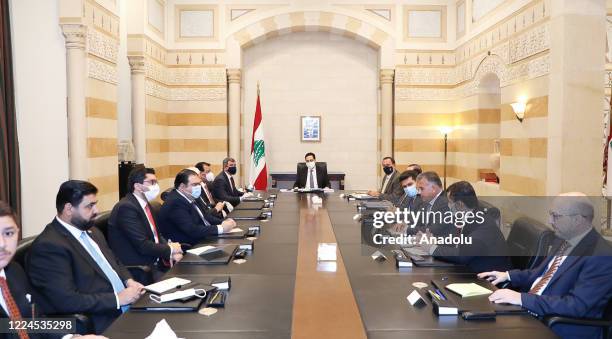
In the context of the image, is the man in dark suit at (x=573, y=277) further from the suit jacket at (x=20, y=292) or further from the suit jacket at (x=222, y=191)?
the suit jacket at (x=222, y=191)

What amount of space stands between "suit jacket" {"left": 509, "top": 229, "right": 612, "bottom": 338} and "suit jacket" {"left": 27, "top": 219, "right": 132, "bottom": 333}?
7.52 ft

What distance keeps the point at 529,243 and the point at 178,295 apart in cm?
243

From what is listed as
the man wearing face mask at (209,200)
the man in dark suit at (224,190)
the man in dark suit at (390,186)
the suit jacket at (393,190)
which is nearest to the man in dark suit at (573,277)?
the suit jacket at (393,190)

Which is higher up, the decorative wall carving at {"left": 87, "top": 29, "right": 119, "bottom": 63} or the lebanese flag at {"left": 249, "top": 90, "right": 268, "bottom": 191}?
the decorative wall carving at {"left": 87, "top": 29, "right": 119, "bottom": 63}

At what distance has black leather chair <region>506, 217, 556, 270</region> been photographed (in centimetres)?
339

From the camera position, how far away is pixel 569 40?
6.13 meters

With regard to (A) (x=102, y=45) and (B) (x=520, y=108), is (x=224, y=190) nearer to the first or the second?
(A) (x=102, y=45)

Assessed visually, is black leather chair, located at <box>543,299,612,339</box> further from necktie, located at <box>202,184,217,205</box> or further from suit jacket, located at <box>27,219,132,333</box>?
necktie, located at <box>202,184,217,205</box>

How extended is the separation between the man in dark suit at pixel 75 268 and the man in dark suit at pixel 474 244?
204 cm

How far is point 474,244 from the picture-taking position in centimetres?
342

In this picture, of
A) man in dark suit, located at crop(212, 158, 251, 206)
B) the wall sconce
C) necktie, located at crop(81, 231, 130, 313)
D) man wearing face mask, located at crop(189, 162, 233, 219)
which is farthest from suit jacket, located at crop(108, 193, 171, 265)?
the wall sconce

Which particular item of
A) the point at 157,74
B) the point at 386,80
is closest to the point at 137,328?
the point at 157,74

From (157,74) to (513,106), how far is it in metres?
6.46

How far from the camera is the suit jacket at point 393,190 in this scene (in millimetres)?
6967
